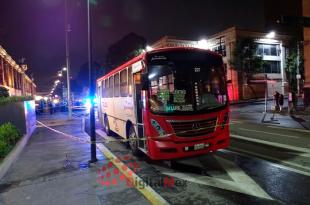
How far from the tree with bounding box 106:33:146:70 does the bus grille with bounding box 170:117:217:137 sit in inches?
1945

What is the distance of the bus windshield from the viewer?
775cm

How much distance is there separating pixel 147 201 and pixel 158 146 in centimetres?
207

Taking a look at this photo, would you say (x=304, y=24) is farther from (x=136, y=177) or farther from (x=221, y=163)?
(x=136, y=177)

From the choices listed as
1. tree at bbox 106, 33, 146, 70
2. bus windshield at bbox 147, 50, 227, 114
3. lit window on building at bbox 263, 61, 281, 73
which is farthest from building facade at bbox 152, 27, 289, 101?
bus windshield at bbox 147, 50, 227, 114

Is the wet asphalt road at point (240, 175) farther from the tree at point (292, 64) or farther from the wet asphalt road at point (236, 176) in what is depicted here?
the tree at point (292, 64)

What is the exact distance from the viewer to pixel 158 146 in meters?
7.65

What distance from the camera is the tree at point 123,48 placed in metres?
57.0

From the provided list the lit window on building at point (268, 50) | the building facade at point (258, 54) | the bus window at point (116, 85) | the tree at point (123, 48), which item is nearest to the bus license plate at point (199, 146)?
the bus window at point (116, 85)

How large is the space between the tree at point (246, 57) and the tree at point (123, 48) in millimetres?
18488

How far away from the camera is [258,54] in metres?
48.3

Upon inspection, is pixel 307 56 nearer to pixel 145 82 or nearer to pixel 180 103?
pixel 180 103

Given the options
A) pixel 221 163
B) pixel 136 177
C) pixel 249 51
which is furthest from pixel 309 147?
pixel 249 51

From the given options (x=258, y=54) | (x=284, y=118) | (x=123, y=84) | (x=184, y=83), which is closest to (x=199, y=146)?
(x=184, y=83)

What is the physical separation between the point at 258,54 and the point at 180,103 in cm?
4406
